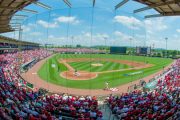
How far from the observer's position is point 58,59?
31.7 metres

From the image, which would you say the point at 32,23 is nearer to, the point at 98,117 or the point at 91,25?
the point at 91,25

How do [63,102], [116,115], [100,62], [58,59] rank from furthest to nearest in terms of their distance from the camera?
[100,62], [58,59], [63,102], [116,115]

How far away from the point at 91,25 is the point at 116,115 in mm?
10799

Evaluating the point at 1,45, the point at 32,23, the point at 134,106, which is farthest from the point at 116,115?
the point at 1,45

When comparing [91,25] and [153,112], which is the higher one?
[91,25]

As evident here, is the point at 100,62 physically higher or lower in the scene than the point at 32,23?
lower

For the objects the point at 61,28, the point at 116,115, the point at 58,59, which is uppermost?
the point at 61,28

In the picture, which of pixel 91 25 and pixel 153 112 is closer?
pixel 153 112

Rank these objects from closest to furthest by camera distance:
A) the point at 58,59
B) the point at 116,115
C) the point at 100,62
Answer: the point at 116,115 < the point at 58,59 < the point at 100,62

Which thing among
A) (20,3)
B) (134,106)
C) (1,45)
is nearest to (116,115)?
(134,106)

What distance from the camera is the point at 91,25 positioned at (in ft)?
72.9

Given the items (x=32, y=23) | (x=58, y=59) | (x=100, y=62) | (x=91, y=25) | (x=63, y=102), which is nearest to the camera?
(x=63, y=102)

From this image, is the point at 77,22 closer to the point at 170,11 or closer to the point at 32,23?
the point at 32,23

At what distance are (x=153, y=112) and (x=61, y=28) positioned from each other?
43.7ft
